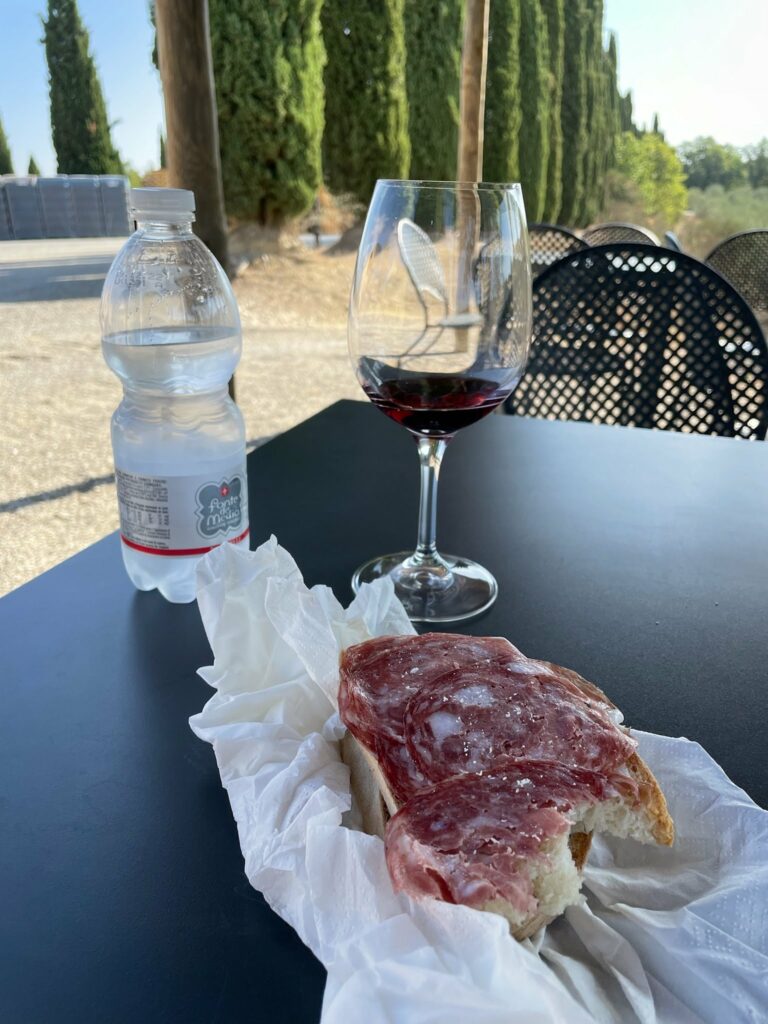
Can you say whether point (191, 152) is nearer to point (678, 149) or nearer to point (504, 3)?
point (504, 3)

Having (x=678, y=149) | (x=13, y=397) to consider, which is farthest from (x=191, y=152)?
(x=678, y=149)

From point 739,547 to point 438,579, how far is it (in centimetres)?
37

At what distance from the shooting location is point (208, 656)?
73 centimetres

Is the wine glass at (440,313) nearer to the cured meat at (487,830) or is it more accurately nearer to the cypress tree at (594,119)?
the cured meat at (487,830)

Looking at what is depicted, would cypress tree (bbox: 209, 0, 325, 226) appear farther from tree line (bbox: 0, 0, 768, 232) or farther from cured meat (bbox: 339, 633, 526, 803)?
cured meat (bbox: 339, 633, 526, 803)

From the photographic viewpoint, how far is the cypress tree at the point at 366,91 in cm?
872

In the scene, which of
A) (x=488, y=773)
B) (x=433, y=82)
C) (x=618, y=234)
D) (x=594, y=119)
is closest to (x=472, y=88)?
(x=618, y=234)

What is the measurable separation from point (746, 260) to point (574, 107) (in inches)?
417

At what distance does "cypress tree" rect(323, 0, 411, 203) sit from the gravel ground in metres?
1.16

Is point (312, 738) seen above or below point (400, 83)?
below

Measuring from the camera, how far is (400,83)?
899 centimetres

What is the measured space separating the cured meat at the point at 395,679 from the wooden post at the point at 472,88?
3751 millimetres

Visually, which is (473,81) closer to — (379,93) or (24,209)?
(379,93)

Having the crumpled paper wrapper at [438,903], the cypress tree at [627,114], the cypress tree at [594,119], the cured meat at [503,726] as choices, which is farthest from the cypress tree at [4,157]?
the cured meat at [503,726]
